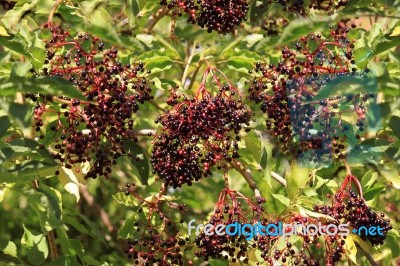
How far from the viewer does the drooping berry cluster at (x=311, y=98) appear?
8.61ft

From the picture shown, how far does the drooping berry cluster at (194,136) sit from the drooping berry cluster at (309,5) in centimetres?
52

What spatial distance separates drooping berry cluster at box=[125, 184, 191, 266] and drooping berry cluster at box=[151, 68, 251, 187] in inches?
10.6

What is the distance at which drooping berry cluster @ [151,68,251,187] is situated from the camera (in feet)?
8.32

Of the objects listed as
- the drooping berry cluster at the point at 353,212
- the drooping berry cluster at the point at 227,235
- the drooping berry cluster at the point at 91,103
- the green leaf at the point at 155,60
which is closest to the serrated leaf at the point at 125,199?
the drooping berry cluster at the point at 91,103

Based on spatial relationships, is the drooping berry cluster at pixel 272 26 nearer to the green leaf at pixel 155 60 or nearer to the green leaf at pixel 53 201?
the green leaf at pixel 155 60

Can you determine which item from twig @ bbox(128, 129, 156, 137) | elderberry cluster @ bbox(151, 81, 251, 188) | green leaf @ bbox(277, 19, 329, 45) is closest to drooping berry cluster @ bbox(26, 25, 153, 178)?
twig @ bbox(128, 129, 156, 137)

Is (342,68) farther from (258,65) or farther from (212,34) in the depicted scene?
(212,34)

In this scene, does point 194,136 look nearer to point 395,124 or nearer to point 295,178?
point 295,178

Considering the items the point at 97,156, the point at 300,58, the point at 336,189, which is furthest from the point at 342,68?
the point at 97,156

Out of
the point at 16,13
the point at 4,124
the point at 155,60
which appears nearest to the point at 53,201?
the point at 4,124

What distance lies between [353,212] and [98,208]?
1364 mm

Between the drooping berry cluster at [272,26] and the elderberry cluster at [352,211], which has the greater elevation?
the drooping berry cluster at [272,26]

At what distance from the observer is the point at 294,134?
2.66 metres

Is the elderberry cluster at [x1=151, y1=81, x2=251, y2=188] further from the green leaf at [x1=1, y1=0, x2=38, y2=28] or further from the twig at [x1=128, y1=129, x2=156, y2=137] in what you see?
the green leaf at [x1=1, y1=0, x2=38, y2=28]
